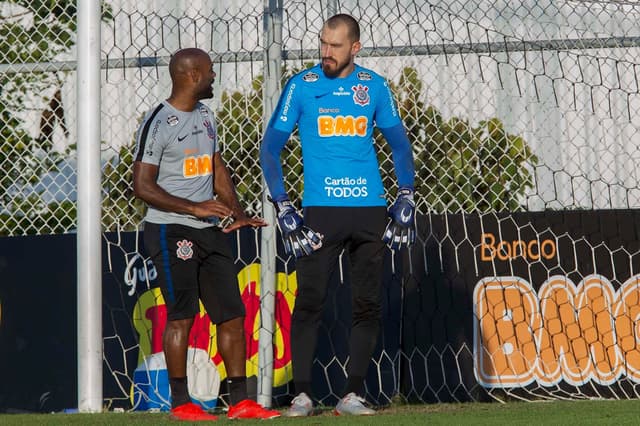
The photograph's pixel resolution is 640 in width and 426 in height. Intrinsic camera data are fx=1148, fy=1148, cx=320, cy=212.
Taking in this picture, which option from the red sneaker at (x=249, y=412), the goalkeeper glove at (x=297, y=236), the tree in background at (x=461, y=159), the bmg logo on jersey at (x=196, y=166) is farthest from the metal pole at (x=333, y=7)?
the red sneaker at (x=249, y=412)

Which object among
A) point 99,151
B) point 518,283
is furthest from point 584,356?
point 99,151

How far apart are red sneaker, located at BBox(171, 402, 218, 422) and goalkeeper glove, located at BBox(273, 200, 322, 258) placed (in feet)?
2.61

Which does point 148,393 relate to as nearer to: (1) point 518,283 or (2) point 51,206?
(2) point 51,206

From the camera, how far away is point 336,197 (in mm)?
5125

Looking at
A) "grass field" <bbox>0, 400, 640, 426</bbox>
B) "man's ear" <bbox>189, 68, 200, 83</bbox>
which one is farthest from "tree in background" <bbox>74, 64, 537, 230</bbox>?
"man's ear" <bbox>189, 68, 200, 83</bbox>

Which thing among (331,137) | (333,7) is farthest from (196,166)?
(333,7)

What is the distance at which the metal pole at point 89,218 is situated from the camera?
5.90 metres

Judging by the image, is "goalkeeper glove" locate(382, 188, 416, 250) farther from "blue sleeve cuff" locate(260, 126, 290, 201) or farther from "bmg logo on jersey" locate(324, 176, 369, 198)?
"blue sleeve cuff" locate(260, 126, 290, 201)

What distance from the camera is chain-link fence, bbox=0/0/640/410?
631cm

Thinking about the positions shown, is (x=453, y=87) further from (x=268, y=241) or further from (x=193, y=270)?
(x=193, y=270)

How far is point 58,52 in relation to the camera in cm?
687

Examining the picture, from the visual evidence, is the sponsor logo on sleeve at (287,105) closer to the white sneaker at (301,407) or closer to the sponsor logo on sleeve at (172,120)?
the sponsor logo on sleeve at (172,120)

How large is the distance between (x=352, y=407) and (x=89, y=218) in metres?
1.84

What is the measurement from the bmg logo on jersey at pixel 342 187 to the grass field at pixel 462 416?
3.19ft
